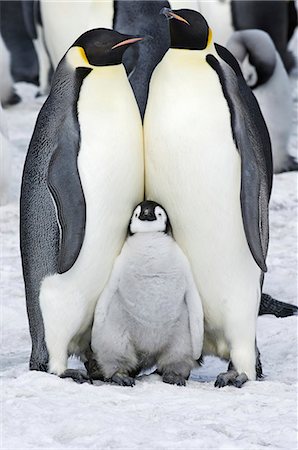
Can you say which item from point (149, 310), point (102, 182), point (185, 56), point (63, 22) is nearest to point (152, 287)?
point (149, 310)

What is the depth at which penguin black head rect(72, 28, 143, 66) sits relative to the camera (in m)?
3.74

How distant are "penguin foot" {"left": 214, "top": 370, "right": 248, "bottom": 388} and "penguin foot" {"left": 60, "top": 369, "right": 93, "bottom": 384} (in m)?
0.36

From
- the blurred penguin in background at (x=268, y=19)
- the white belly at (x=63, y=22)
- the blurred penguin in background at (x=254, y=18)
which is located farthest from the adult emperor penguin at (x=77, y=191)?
the blurred penguin in background at (x=268, y=19)

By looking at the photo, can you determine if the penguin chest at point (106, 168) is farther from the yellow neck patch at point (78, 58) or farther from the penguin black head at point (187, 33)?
the penguin black head at point (187, 33)

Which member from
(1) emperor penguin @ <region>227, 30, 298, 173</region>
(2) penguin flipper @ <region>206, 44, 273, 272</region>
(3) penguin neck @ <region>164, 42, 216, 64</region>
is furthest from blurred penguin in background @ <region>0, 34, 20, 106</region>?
(3) penguin neck @ <region>164, 42, 216, 64</region>

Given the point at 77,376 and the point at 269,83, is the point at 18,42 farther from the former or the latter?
the point at 77,376

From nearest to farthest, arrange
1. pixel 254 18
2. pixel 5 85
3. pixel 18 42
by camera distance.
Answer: pixel 5 85
pixel 254 18
pixel 18 42

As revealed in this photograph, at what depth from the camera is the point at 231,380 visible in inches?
146

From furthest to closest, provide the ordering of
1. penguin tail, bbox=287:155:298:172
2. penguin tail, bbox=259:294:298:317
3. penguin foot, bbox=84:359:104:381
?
penguin tail, bbox=287:155:298:172, penguin tail, bbox=259:294:298:317, penguin foot, bbox=84:359:104:381

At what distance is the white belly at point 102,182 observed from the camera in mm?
3611

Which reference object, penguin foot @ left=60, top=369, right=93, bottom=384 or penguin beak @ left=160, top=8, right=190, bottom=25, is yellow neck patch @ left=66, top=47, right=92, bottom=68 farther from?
penguin foot @ left=60, top=369, right=93, bottom=384

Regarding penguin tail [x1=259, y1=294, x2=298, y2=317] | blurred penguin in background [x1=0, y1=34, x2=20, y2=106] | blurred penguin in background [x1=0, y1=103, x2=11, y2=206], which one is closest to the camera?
penguin tail [x1=259, y1=294, x2=298, y2=317]

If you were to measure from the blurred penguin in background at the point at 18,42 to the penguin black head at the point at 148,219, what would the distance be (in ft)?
26.2

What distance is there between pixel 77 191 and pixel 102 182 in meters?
0.08
